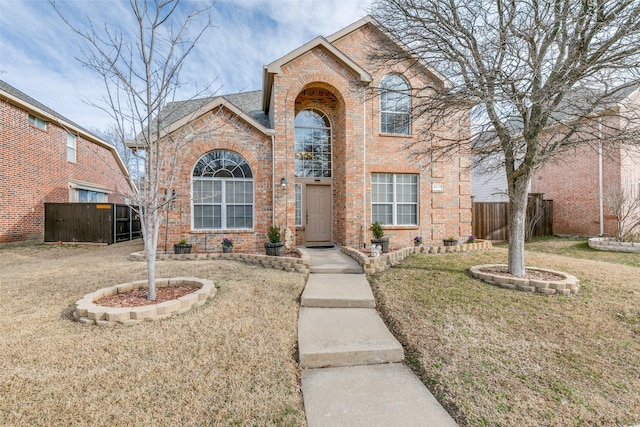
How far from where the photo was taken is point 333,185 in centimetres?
1007

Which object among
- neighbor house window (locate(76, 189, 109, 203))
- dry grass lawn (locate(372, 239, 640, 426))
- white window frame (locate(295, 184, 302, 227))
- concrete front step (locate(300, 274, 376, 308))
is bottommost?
dry grass lawn (locate(372, 239, 640, 426))

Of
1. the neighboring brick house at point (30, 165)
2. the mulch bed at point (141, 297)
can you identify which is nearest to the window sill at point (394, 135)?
the mulch bed at point (141, 297)

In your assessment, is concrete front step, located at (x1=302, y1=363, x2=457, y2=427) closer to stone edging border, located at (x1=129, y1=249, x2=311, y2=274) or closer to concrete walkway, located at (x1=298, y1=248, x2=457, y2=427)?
concrete walkway, located at (x1=298, y1=248, x2=457, y2=427)

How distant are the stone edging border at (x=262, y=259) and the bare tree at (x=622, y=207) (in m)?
11.6

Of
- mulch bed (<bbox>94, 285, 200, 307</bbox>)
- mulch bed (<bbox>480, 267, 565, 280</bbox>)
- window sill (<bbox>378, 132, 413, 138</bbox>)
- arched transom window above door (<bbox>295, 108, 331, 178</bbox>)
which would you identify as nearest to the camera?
mulch bed (<bbox>94, 285, 200, 307</bbox>)

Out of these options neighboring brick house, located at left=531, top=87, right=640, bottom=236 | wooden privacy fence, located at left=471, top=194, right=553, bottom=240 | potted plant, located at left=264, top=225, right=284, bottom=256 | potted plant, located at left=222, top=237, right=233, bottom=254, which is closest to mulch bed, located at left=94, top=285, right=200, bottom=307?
potted plant, located at left=264, top=225, right=284, bottom=256

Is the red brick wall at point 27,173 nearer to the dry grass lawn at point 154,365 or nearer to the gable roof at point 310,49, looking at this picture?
the gable roof at point 310,49

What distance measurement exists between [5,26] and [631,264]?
18539 mm

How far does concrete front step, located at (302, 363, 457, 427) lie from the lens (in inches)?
88.2

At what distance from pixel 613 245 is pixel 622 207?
2.18 metres

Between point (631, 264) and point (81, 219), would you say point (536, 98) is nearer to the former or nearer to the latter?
point (631, 264)

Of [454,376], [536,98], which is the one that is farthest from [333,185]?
[454,376]

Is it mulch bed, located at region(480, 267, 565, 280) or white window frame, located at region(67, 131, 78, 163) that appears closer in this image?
mulch bed, located at region(480, 267, 565, 280)

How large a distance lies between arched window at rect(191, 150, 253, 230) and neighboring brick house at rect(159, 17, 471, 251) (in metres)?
0.03
